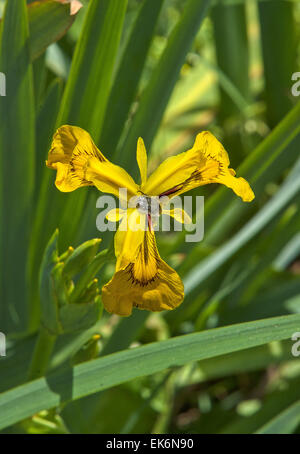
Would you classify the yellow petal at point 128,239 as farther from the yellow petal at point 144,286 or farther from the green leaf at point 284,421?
the green leaf at point 284,421


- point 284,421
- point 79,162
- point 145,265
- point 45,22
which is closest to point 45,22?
point 45,22

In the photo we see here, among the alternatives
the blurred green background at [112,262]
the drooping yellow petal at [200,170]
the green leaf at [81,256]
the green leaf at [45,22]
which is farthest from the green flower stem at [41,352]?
the green leaf at [45,22]

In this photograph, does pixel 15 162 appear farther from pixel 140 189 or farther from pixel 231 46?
pixel 231 46

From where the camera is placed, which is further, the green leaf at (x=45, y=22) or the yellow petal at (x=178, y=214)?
the green leaf at (x=45, y=22)

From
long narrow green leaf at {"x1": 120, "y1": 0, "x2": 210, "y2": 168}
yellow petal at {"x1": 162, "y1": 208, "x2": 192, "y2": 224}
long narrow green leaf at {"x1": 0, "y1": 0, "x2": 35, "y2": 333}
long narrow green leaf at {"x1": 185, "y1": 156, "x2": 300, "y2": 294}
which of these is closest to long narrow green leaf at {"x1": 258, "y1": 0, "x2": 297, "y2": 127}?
long narrow green leaf at {"x1": 185, "y1": 156, "x2": 300, "y2": 294}

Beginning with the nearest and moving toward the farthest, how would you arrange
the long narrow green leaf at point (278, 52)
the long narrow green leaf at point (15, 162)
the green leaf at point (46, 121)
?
the long narrow green leaf at point (15, 162), the green leaf at point (46, 121), the long narrow green leaf at point (278, 52)

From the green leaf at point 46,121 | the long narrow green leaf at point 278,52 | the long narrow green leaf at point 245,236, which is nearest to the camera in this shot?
the green leaf at point 46,121

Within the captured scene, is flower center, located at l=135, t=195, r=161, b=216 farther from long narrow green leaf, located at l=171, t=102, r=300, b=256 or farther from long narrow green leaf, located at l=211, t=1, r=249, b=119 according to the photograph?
→ long narrow green leaf, located at l=211, t=1, r=249, b=119
